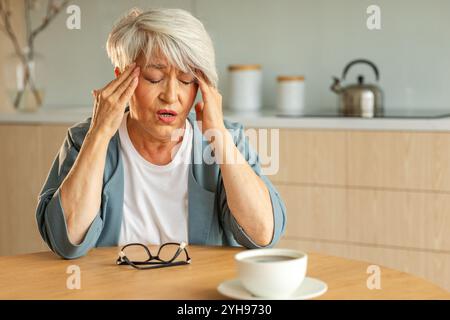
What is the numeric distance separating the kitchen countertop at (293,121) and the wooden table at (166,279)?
1.57 m

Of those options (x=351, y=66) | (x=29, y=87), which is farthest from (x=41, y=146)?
(x=351, y=66)

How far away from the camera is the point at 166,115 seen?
2014mm

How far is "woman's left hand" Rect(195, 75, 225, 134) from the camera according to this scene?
6.44 ft

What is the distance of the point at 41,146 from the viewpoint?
13.2 ft

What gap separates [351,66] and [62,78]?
1.64 meters

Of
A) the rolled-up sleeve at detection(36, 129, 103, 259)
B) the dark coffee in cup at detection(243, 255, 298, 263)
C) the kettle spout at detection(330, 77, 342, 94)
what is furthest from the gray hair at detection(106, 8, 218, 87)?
the kettle spout at detection(330, 77, 342, 94)

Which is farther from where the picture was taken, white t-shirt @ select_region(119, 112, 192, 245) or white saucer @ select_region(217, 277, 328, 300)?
white t-shirt @ select_region(119, 112, 192, 245)

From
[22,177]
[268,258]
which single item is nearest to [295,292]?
[268,258]

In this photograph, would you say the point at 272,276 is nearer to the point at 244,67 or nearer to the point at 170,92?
the point at 170,92

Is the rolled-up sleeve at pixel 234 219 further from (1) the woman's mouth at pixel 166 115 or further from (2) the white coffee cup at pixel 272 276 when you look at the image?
(2) the white coffee cup at pixel 272 276

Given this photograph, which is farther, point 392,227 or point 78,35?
point 78,35

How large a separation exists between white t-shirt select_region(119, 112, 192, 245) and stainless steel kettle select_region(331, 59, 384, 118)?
1.55 m

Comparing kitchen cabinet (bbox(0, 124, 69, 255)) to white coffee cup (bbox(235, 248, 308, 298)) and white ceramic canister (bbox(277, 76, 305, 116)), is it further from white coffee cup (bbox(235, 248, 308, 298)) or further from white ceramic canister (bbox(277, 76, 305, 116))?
white coffee cup (bbox(235, 248, 308, 298))
